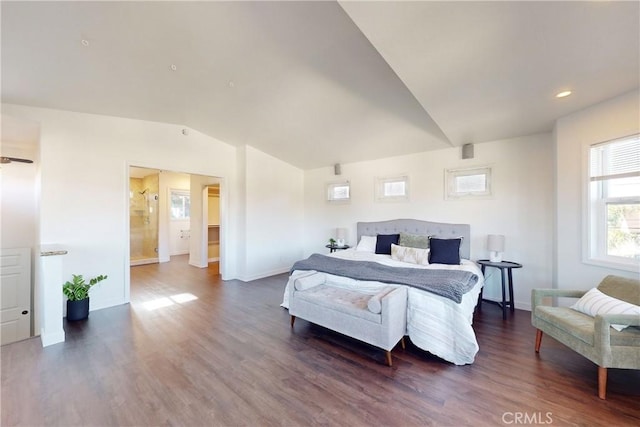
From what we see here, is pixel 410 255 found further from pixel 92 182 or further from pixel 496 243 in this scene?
A: pixel 92 182

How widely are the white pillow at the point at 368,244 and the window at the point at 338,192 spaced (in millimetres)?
1186

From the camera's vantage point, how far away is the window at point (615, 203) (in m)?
2.54

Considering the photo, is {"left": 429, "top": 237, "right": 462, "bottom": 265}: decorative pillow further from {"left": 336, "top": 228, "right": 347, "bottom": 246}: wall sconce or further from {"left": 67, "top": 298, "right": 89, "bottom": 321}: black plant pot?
{"left": 67, "top": 298, "right": 89, "bottom": 321}: black plant pot

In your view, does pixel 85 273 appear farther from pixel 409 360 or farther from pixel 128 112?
pixel 409 360

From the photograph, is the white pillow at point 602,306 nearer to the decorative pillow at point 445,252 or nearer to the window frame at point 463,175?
the decorative pillow at point 445,252

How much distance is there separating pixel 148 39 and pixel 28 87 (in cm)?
176

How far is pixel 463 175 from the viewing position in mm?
4312

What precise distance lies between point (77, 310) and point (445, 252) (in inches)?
211

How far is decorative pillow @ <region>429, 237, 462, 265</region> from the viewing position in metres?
3.76

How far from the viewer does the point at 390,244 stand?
4605 millimetres

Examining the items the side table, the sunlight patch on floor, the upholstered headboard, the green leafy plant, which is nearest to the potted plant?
the green leafy plant

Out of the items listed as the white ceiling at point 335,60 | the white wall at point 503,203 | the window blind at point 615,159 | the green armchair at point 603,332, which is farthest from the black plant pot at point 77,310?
the window blind at point 615,159

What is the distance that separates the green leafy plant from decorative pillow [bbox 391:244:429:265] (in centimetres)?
464

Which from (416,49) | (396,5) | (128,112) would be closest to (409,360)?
(416,49)
